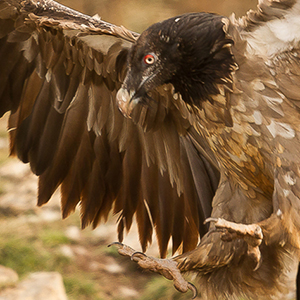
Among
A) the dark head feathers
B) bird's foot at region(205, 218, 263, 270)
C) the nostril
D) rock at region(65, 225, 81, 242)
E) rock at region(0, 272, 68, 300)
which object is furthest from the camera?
rock at region(65, 225, 81, 242)

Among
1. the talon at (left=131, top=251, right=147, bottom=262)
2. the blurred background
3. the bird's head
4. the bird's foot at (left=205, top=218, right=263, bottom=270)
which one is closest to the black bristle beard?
the bird's head

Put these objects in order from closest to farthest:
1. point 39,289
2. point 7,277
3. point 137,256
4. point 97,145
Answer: point 137,256, point 97,145, point 39,289, point 7,277

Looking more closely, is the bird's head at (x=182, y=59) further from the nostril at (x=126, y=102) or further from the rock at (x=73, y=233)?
the rock at (x=73, y=233)

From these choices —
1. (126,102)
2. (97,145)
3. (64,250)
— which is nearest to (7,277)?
(64,250)

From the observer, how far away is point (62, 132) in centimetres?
305

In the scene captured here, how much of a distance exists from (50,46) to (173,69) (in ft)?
3.02

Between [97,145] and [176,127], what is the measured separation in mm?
485

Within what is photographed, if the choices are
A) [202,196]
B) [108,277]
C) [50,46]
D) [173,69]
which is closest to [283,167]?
[173,69]

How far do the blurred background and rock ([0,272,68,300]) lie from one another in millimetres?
85

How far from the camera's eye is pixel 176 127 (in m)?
2.88

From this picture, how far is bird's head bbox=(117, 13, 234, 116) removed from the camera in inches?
81.6

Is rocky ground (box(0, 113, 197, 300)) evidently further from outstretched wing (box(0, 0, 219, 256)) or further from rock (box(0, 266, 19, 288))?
Result: outstretched wing (box(0, 0, 219, 256))

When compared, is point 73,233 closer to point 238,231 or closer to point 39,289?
point 39,289

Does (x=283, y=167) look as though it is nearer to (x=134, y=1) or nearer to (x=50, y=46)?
(x=50, y=46)
